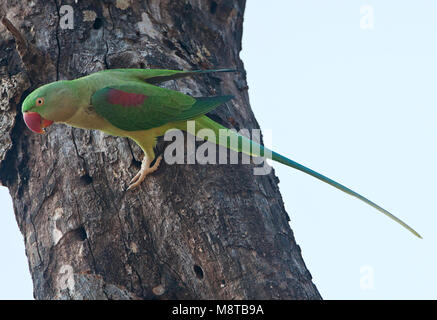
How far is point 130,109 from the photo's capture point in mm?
3303

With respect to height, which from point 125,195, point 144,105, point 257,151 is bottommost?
point 125,195

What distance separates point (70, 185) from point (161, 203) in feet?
1.85

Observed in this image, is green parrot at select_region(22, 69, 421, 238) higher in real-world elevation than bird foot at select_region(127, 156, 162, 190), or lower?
higher

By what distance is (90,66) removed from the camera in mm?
3570

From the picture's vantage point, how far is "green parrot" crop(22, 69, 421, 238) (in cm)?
325

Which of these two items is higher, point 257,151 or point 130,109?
point 130,109

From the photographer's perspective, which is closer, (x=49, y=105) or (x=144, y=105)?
(x=49, y=105)

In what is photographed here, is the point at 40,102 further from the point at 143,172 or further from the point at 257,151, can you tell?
the point at 257,151

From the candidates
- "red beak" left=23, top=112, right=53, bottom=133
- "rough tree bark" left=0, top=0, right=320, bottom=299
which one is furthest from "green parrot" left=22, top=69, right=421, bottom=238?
"rough tree bark" left=0, top=0, right=320, bottom=299

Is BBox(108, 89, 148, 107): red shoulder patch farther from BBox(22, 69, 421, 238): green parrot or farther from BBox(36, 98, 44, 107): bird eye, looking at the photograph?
BBox(36, 98, 44, 107): bird eye

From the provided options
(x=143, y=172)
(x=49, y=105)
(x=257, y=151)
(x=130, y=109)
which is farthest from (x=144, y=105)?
(x=257, y=151)

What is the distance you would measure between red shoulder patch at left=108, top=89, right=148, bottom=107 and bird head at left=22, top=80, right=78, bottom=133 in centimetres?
21

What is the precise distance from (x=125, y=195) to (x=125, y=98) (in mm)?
569
